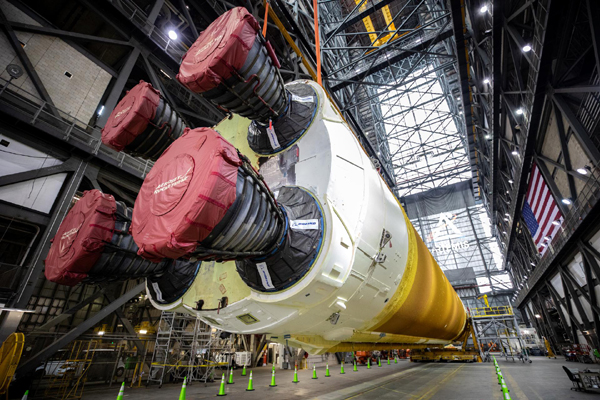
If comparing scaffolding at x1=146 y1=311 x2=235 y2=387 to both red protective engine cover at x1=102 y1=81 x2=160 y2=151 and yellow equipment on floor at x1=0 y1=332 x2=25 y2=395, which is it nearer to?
yellow equipment on floor at x1=0 y1=332 x2=25 y2=395

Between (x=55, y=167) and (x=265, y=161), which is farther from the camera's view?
(x=55, y=167)

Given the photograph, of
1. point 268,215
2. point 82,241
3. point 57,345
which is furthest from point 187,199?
point 57,345

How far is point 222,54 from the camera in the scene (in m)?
2.06

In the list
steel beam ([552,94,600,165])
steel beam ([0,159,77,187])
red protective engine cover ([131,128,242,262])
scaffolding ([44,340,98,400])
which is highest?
steel beam ([552,94,600,165])

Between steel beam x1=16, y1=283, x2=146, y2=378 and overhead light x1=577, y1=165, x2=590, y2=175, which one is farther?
overhead light x1=577, y1=165, x2=590, y2=175

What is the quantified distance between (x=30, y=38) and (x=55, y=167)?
4.78m

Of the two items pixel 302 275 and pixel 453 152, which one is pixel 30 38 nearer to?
pixel 302 275

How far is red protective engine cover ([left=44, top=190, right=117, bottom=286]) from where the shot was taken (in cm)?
230

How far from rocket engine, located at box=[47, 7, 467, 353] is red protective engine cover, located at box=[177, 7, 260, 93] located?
0.03ft

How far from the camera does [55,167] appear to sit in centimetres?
741

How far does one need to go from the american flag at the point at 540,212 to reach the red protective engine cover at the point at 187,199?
50.5 ft

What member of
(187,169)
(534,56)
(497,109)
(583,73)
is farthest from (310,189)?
(497,109)

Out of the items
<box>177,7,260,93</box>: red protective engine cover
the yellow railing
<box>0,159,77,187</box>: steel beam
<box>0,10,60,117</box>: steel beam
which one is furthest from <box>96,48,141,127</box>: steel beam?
the yellow railing

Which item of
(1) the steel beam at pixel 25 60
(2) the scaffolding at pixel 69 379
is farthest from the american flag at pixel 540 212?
(1) the steel beam at pixel 25 60
